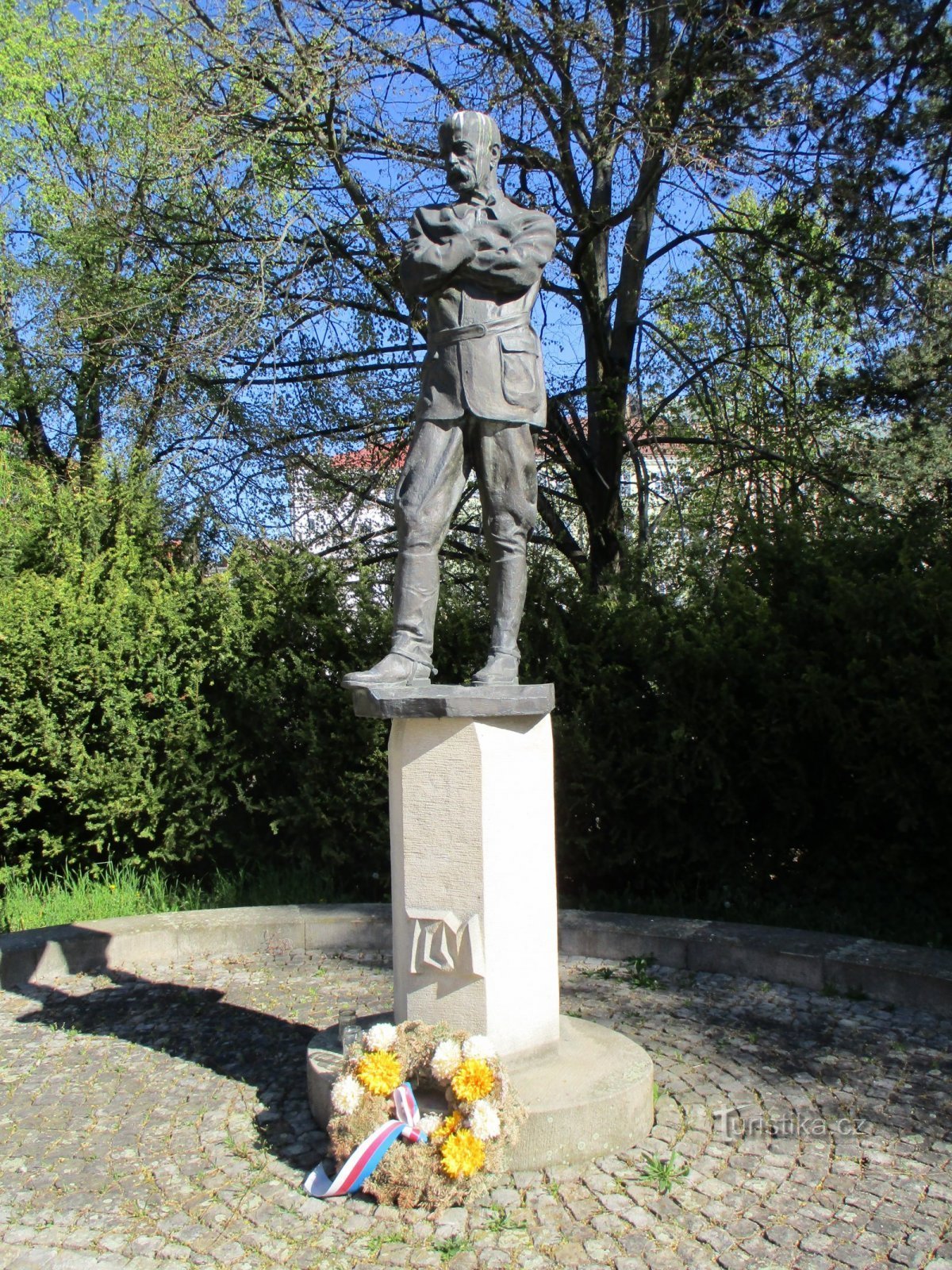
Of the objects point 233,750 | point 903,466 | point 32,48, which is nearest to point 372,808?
point 233,750

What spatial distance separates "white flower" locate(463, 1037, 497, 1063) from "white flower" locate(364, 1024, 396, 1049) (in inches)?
8.8

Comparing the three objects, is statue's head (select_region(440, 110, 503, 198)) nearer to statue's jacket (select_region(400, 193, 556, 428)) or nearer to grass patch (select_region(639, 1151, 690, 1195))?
statue's jacket (select_region(400, 193, 556, 428))

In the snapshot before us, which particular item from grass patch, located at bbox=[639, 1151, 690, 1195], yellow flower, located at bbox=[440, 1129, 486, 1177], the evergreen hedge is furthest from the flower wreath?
the evergreen hedge

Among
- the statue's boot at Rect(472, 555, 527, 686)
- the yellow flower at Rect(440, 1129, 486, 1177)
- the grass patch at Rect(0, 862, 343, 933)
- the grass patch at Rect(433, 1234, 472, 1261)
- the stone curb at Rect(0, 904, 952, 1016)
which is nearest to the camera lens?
the grass patch at Rect(433, 1234, 472, 1261)

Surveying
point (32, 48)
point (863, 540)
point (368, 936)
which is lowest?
point (368, 936)

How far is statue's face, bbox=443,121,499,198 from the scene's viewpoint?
3668mm

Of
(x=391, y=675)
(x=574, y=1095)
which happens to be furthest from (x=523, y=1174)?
(x=391, y=675)

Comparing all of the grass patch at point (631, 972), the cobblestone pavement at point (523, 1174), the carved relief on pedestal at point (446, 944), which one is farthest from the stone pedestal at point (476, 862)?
the grass patch at point (631, 972)

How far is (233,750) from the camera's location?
666cm

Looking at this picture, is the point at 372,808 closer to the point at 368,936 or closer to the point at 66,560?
the point at 368,936

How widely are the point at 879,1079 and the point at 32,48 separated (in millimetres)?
14960

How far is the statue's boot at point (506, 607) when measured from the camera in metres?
3.74

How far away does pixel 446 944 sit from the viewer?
10.9 ft
